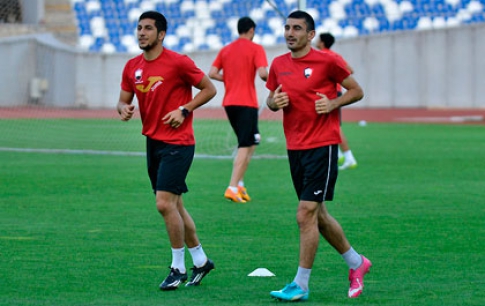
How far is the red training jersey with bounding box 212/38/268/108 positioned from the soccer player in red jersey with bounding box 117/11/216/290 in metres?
5.12

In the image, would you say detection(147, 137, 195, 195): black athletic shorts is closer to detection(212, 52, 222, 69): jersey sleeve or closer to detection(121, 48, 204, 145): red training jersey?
detection(121, 48, 204, 145): red training jersey

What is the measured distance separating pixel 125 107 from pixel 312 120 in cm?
144

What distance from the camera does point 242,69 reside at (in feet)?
41.0

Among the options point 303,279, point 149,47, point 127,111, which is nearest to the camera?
point 303,279

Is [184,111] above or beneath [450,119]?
above

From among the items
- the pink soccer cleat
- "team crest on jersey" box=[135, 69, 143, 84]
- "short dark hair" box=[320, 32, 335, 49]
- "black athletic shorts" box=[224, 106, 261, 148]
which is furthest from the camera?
"short dark hair" box=[320, 32, 335, 49]

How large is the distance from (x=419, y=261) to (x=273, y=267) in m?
1.18

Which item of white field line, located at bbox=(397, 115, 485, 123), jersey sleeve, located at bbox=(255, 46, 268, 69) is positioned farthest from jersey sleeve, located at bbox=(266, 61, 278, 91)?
white field line, located at bbox=(397, 115, 485, 123)

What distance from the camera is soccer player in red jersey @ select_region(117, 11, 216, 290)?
6988mm

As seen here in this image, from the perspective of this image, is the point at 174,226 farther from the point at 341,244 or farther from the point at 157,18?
the point at 157,18

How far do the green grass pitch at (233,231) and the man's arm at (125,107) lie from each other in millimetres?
1180

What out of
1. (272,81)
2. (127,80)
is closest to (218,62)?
(127,80)

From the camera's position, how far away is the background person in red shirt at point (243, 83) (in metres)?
12.3

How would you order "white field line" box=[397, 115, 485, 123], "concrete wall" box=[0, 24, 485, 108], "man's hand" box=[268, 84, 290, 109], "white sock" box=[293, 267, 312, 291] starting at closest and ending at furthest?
"white sock" box=[293, 267, 312, 291]
"man's hand" box=[268, 84, 290, 109]
"concrete wall" box=[0, 24, 485, 108]
"white field line" box=[397, 115, 485, 123]
